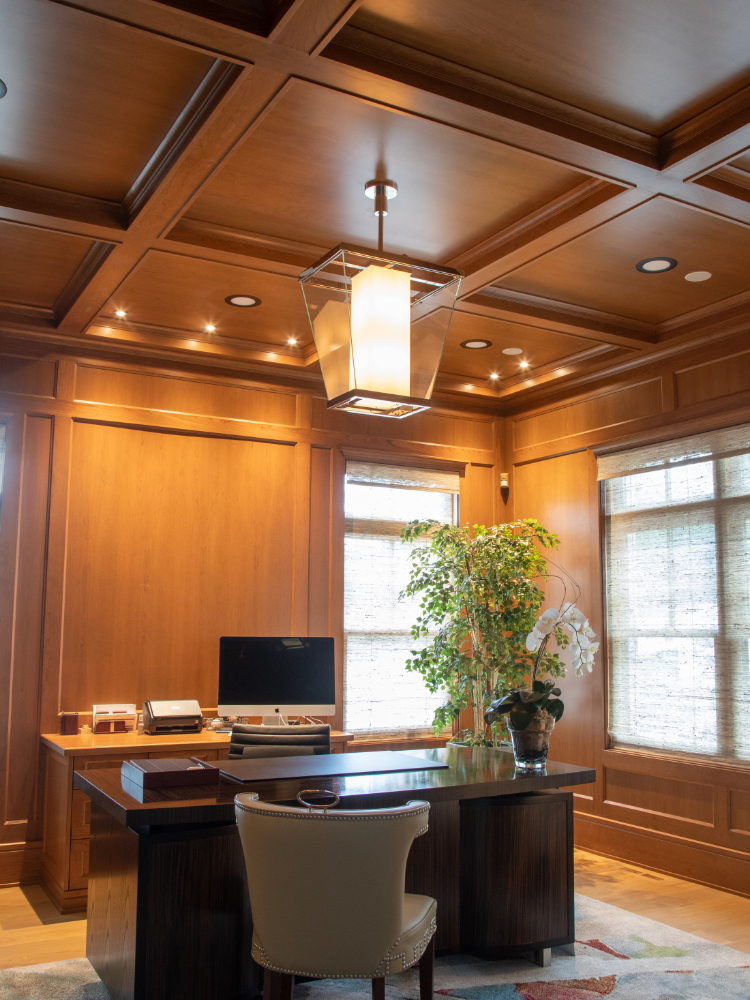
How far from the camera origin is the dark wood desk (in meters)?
2.73

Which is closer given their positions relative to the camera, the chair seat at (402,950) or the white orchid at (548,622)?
the chair seat at (402,950)

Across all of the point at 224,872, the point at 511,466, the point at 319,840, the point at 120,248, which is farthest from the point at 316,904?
the point at 511,466

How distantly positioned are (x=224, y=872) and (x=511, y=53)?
9.16 ft

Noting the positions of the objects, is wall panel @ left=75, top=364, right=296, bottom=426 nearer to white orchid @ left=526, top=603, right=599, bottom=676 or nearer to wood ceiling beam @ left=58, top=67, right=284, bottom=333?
wood ceiling beam @ left=58, top=67, right=284, bottom=333

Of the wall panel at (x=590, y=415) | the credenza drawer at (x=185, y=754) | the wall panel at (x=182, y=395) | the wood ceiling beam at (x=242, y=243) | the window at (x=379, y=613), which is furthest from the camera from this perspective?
the window at (x=379, y=613)

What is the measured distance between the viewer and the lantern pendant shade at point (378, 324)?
3.25 meters

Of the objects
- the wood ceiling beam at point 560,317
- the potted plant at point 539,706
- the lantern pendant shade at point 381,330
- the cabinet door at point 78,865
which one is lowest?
the cabinet door at point 78,865

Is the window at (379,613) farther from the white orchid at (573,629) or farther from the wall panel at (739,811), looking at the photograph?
the white orchid at (573,629)

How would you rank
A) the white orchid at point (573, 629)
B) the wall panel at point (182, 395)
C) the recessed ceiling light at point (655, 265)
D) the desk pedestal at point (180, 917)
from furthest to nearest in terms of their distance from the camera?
the wall panel at point (182, 395) < the recessed ceiling light at point (655, 265) < the white orchid at point (573, 629) < the desk pedestal at point (180, 917)

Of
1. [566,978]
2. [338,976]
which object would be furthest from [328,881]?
[566,978]

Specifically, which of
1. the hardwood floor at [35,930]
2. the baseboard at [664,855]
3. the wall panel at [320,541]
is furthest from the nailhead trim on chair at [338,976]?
the wall panel at [320,541]

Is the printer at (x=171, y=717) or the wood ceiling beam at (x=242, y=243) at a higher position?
the wood ceiling beam at (x=242, y=243)

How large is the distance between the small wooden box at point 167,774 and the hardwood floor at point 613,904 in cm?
108

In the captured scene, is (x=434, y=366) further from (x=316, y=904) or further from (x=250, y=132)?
(x=316, y=904)
